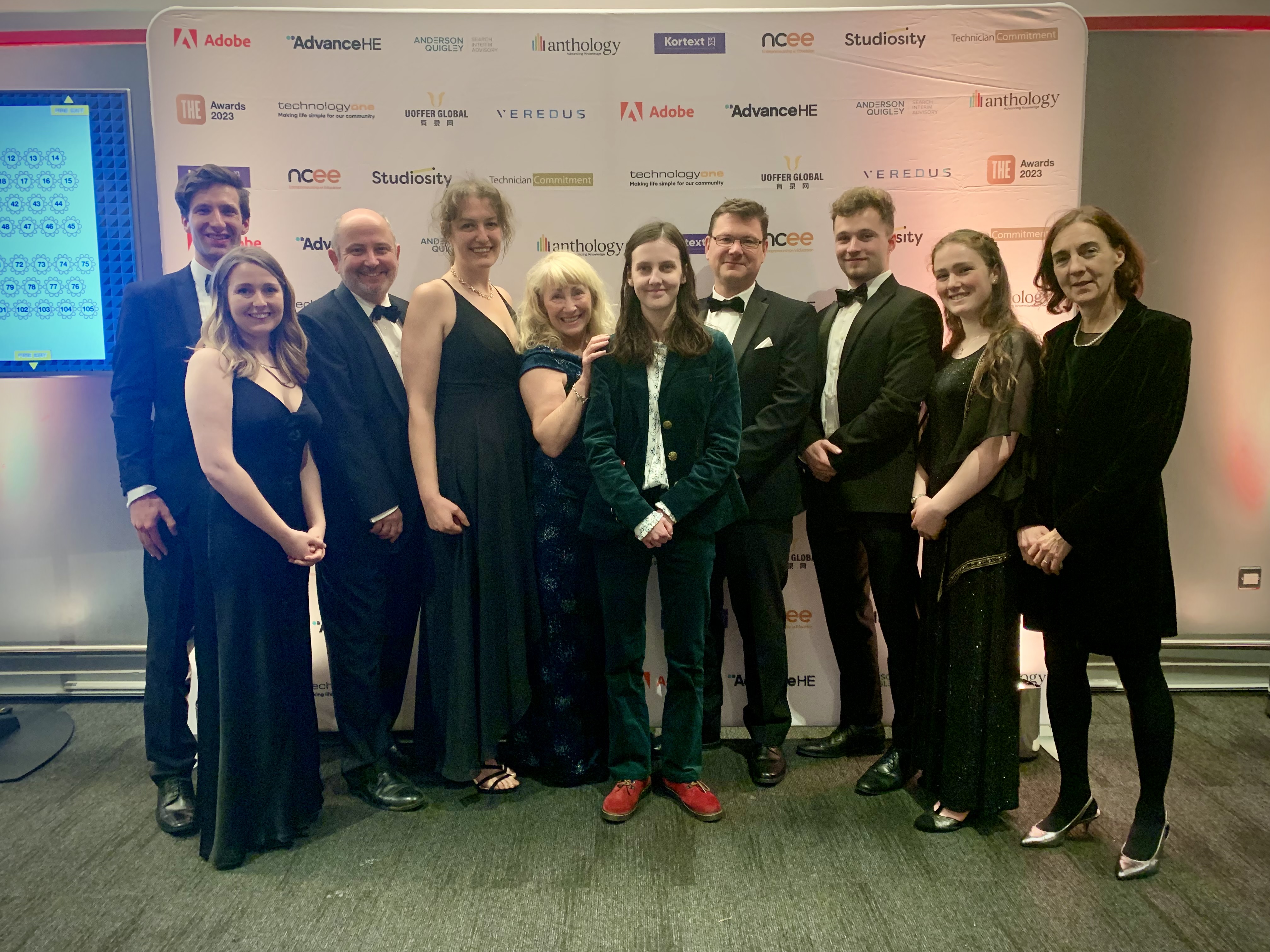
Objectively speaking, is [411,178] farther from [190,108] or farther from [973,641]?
[973,641]

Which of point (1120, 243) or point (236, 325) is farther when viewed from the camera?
point (236, 325)

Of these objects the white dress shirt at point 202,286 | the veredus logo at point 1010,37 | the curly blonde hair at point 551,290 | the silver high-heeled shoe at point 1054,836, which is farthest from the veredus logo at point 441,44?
the silver high-heeled shoe at point 1054,836

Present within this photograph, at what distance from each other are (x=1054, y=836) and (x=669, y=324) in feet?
Result: 6.53

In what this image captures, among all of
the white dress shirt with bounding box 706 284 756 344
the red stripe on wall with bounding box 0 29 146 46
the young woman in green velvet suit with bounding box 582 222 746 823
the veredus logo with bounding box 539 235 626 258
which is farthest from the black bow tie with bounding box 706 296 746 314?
the red stripe on wall with bounding box 0 29 146 46

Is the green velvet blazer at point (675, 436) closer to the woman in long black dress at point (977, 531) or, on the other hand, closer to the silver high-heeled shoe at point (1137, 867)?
the woman in long black dress at point (977, 531)

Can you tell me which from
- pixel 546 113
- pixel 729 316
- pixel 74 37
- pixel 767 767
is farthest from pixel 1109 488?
pixel 74 37

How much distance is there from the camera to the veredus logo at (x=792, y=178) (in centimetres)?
336

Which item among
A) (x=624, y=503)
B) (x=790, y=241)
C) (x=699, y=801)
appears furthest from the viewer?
(x=790, y=241)

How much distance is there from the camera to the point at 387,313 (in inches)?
113

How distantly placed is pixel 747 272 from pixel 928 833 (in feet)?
6.47

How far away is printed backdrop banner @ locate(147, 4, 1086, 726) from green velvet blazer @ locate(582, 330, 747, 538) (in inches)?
36.6

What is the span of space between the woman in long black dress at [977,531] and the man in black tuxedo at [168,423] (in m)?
2.39

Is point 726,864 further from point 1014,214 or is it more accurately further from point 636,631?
point 1014,214

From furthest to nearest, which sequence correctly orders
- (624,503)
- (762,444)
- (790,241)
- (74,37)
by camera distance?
(74,37), (790,241), (762,444), (624,503)
